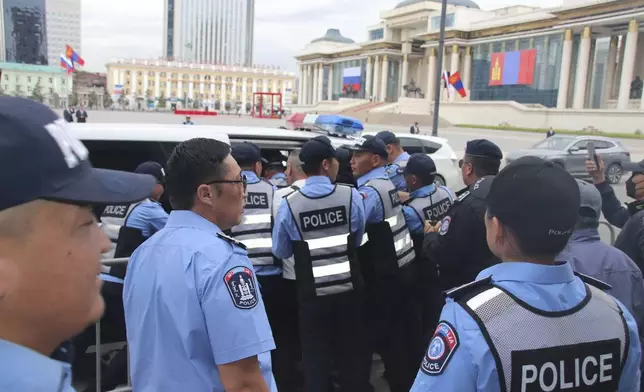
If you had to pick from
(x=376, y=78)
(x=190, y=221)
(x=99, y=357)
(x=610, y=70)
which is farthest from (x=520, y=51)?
(x=190, y=221)

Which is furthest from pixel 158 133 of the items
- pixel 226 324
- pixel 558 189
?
pixel 558 189

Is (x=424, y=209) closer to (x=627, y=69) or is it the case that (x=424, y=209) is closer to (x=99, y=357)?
(x=99, y=357)

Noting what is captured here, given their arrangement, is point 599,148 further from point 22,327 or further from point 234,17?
point 234,17

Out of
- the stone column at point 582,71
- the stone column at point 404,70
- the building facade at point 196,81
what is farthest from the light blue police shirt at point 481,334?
the building facade at point 196,81

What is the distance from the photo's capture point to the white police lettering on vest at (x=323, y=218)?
3.52 meters

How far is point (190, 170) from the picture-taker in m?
2.14

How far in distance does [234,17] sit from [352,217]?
513 ft

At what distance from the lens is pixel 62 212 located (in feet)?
3.22

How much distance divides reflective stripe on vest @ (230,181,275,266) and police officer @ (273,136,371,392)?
43cm

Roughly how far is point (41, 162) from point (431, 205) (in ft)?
12.4

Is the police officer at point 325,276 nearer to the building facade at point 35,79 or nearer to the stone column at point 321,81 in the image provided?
the stone column at point 321,81

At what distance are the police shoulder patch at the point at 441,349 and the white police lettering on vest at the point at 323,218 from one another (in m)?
2.00

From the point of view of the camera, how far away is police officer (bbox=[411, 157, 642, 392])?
4.84 feet

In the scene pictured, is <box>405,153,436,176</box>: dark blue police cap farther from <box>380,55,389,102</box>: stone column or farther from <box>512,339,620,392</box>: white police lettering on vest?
<box>380,55,389,102</box>: stone column
